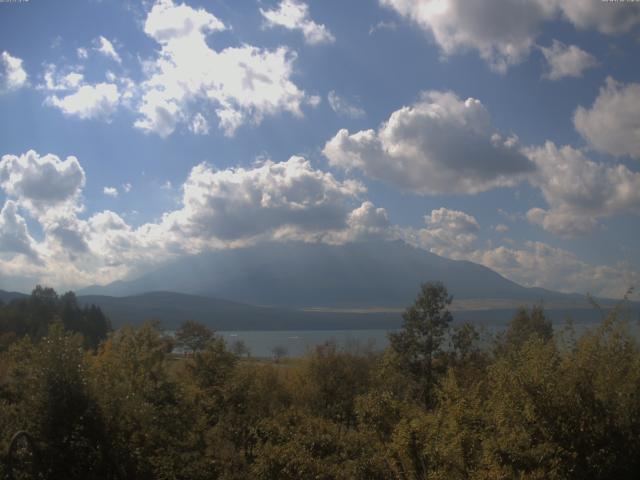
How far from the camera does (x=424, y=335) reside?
3841 cm

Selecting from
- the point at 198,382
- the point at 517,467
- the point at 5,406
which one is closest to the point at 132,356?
the point at 198,382

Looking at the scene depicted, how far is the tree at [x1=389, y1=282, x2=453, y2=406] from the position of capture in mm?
37438

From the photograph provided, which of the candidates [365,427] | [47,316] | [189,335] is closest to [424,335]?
[365,427]

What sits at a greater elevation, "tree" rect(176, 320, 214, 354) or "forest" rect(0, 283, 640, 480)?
"forest" rect(0, 283, 640, 480)

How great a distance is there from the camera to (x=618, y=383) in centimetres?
1288

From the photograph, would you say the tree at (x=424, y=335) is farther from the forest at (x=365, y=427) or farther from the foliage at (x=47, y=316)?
the foliage at (x=47, y=316)

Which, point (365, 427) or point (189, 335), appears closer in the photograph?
point (365, 427)

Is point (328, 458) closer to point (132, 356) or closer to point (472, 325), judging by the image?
point (132, 356)

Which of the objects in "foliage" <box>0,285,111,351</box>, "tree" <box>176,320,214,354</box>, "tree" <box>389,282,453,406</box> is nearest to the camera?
"tree" <box>389,282,453,406</box>

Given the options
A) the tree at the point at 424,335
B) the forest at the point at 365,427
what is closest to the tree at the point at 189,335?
the tree at the point at 424,335

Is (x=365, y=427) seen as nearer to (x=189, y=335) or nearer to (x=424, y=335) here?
(x=424, y=335)

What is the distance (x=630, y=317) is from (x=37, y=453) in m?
16.2

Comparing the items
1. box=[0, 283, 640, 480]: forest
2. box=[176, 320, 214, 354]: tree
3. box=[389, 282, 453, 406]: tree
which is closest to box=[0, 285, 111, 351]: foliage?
box=[176, 320, 214, 354]: tree

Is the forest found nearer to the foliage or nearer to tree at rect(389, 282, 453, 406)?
tree at rect(389, 282, 453, 406)
